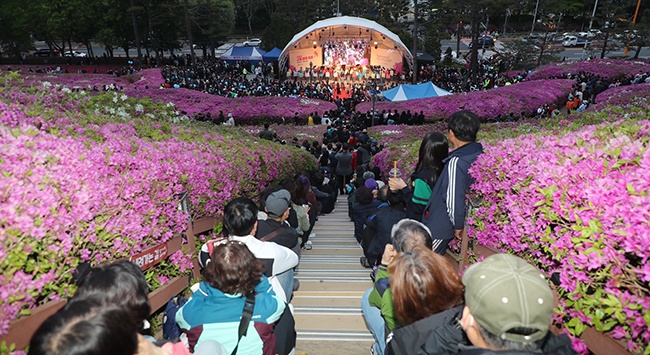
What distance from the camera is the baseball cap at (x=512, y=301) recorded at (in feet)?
5.29

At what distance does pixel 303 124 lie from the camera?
73.9ft

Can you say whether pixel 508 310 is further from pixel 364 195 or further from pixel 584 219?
pixel 364 195

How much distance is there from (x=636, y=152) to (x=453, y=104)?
20082 mm

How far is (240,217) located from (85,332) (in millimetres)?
1951

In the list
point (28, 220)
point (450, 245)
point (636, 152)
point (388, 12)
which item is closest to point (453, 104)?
point (450, 245)

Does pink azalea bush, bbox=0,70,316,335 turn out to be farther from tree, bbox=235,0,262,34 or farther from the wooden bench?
tree, bbox=235,0,262,34

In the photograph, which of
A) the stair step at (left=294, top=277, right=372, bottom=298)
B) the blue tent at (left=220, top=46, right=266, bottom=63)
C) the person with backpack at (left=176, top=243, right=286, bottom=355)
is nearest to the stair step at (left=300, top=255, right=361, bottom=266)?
the stair step at (left=294, top=277, right=372, bottom=298)

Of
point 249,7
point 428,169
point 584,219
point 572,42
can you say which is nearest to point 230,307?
point 584,219

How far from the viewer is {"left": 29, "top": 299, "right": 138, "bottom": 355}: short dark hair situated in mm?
Result: 1433

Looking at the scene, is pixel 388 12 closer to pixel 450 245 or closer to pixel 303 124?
pixel 303 124

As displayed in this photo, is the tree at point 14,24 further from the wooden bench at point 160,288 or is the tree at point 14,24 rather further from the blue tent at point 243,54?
the wooden bench at point 160,288

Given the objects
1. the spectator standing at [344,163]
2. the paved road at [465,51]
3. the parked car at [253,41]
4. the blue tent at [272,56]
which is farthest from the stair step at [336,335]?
the parked car at [253,41]

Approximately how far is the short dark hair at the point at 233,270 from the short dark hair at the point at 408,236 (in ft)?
3.23

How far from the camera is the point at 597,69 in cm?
2977
